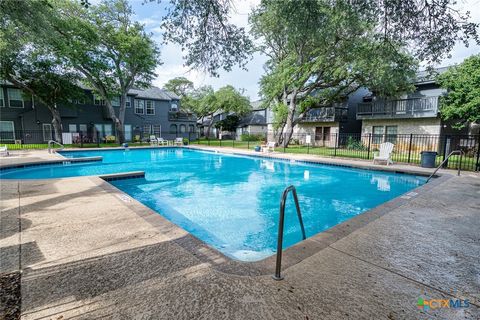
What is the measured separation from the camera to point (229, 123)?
35219 millimetres

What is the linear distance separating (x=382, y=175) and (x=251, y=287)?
390 inches

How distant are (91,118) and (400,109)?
2756 centimetres

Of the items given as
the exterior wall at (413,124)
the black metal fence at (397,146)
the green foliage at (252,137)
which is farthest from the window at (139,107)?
the exterior wall at (413,124)

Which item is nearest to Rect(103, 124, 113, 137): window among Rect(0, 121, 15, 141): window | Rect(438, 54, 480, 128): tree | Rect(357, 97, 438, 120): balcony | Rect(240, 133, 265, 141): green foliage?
Rect(0, 121, 15, 141): window

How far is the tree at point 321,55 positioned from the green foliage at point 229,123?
12.6 metres

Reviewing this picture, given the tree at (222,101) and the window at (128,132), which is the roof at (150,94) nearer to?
the window at (128,132)

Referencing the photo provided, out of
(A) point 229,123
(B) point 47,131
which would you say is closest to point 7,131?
(B) point 47,131

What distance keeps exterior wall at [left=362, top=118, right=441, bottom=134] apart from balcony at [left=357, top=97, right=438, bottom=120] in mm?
823

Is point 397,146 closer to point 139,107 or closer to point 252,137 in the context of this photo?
point 252,137

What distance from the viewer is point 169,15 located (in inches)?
160

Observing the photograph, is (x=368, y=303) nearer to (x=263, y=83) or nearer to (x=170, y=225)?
(x=170, y=225)

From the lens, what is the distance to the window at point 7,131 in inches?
795

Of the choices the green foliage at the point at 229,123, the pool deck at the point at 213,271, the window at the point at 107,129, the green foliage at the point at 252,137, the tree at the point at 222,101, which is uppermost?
the tree at the point at 222,101

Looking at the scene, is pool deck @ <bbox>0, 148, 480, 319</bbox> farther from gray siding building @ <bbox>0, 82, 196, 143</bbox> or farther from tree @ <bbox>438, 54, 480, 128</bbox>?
gray siding building @ <bbox>0, 82, 196, 143</bbox>
